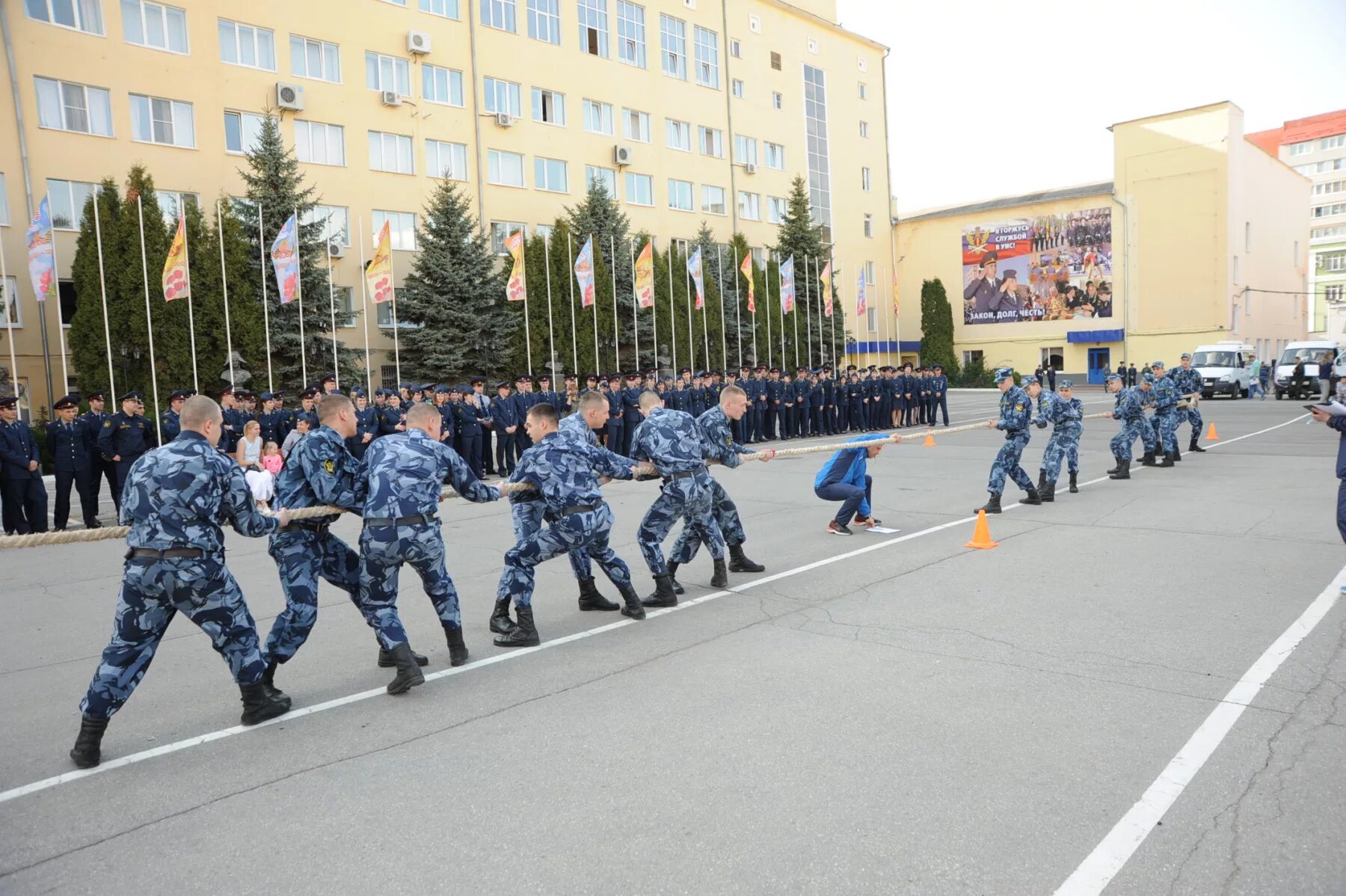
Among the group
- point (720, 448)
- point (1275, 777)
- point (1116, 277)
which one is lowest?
point (1275, 777)

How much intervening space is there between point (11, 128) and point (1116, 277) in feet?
179

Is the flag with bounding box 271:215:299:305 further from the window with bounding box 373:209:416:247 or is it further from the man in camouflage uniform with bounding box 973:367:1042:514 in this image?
the man in camouflage uniform with bounding box 973:367:1042:514

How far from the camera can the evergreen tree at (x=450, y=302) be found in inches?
1190

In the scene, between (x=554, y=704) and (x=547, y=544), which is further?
(x=547, y=544)

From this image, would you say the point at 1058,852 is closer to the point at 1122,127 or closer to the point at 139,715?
the point at 139,715

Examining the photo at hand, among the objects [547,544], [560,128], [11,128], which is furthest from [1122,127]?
[547,544]

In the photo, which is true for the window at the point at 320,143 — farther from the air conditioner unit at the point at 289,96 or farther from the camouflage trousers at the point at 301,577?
the camouflage trousers at the point at 301,577

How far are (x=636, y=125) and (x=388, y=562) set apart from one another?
38510 mm

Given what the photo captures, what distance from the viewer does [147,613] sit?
4.96m

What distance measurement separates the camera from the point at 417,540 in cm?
602

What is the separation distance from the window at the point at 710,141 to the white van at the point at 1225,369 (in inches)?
953

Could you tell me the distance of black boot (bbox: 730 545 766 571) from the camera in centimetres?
904

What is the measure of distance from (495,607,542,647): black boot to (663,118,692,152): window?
128ft

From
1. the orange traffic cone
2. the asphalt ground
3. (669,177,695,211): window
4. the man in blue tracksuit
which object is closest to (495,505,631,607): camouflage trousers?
the asphalt ground
